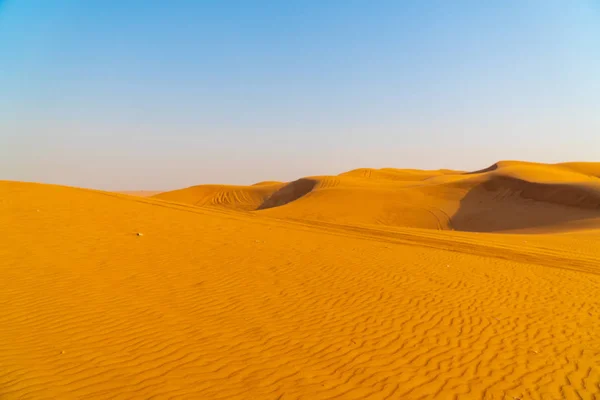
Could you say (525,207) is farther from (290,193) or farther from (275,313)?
(275,313)

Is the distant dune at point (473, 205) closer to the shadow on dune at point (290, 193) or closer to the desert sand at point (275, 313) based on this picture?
the shadow on dune at point (290, 193)

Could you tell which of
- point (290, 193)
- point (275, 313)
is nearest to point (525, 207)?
point (290, 193)

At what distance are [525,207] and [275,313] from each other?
28.8 meters

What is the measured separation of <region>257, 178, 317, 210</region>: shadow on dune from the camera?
49.8 m

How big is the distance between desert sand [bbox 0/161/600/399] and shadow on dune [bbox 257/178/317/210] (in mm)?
33642

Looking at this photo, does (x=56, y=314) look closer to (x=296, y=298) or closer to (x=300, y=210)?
(x=296, y=298)

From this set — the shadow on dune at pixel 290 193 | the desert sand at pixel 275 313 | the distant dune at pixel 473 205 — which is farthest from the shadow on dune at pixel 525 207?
the shadow on dune at pixel 290 193

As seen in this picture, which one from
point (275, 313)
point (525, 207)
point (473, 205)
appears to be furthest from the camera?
point (473, 205)

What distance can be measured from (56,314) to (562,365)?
7.80 meters

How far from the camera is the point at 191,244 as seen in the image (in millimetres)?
12281

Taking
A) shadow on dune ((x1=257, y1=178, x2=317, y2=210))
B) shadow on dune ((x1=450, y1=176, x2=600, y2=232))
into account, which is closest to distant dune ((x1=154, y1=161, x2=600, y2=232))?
shadow on dune ((x1=450, y1=176, x2=600, y2=232))

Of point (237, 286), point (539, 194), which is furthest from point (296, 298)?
point (539, 194)

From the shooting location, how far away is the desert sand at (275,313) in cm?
503

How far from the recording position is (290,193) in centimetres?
5134
